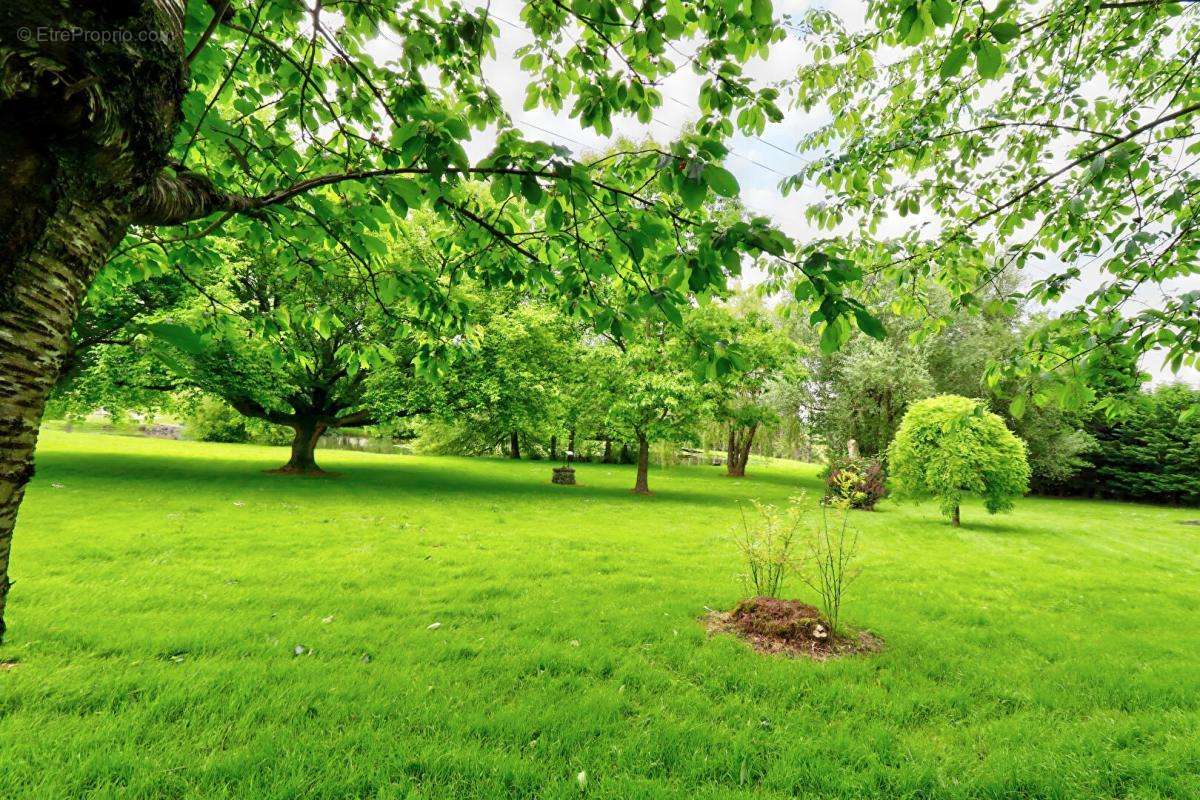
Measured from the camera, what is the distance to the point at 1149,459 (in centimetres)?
2469

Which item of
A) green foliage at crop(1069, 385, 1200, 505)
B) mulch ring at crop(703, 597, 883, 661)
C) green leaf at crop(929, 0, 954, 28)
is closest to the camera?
green leaf at crop(929, 0, 954, 28)

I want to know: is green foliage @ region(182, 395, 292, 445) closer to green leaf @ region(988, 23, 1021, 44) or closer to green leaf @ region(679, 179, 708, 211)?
green leaf @ region(679, 179, 708, 211)

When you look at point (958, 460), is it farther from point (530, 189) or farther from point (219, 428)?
point (219, 428)

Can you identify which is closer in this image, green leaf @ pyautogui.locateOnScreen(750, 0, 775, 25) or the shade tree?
green leaf @ pyautogui.locateOnScreen(750, 0, 775, 25)

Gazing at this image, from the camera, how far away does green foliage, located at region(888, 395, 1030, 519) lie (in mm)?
12352

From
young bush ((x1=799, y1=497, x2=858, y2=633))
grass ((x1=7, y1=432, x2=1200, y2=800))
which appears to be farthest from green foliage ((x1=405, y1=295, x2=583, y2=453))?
young bush ((x1=799, y1=497, x2=858, y2=633))

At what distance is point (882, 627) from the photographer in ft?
17.9

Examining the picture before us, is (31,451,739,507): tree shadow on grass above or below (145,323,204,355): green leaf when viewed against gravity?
below

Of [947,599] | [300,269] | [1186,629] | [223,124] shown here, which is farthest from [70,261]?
[1186,629]

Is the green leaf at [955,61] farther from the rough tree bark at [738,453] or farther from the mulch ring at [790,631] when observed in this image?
the rough tree bark at [738,453]

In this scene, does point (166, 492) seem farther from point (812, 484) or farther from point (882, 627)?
point (812, 484)

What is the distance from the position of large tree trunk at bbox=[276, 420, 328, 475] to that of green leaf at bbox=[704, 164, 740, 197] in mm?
17815

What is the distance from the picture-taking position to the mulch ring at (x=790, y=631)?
4746mm

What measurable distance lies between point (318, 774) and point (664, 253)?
3470 mm
